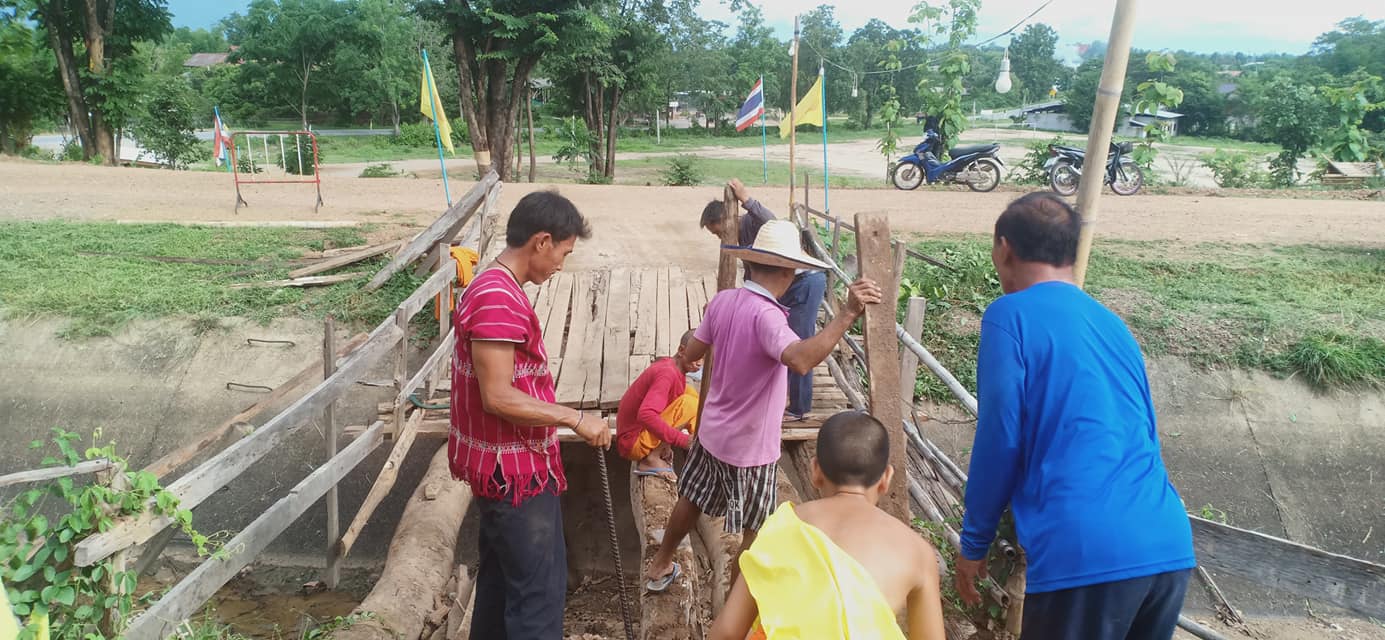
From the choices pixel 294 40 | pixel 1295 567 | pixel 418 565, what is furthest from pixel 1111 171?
pixel 294 40

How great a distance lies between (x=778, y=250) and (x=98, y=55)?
2035 centimetres

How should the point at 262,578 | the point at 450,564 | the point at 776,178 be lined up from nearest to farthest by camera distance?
Answer: 1. the point at 450,564
2. the point at 262,578
3. the point at 776,178

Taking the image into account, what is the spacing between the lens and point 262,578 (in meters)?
5.78

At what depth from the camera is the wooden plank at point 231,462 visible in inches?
88.9

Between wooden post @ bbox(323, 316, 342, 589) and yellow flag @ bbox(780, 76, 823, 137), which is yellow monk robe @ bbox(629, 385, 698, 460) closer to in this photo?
wooden post @ bbox(323, 316, 342, 589)

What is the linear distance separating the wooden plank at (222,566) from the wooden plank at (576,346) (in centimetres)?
158

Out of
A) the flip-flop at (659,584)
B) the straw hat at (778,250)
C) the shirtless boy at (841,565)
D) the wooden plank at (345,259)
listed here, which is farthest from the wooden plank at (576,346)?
the shirtless boy at (841,565)

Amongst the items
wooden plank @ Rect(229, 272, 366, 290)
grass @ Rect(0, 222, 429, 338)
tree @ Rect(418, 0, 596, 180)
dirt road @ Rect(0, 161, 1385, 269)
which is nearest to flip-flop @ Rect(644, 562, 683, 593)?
grass @ Rect(0, 222, 429, 338)

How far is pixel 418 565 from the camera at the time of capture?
13.3 feet

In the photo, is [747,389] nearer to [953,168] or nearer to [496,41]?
[953,168]

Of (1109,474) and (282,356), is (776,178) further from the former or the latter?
(1109,474)

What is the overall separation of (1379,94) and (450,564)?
17.5m

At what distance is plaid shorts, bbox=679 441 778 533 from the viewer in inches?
117

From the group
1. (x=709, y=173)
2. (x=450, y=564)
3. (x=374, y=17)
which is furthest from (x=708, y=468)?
(x=374, y=17)
